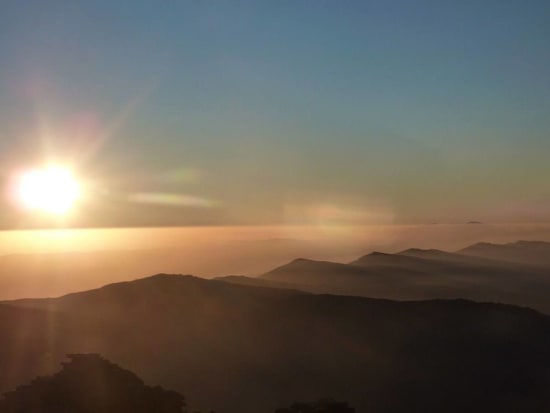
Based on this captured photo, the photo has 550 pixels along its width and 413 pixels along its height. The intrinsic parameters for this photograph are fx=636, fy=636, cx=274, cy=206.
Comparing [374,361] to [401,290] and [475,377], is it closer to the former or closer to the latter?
[475,377]

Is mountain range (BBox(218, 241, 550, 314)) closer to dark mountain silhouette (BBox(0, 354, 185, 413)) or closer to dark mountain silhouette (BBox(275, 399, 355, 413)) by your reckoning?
dark mountain silhouette (BBox(0, 354, 185, 413))

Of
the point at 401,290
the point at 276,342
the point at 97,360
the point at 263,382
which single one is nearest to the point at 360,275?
the point at 401,290

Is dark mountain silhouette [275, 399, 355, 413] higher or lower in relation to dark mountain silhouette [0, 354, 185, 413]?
lower

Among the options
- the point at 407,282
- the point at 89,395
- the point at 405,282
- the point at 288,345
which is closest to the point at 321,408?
the point at 89,395

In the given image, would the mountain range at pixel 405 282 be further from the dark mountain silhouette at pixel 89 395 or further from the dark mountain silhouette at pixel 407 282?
the dark mountain silhouette at pixel 89 395

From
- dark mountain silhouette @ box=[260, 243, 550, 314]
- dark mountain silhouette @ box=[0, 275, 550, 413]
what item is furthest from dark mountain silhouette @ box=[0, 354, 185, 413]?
dark mountain silhouette @ box=[260, 243, 550, 314]

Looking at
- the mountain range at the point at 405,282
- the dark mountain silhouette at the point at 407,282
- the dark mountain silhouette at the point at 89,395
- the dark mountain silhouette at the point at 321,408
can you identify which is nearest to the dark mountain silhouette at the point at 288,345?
the dark mountain silhouette at the point at 89,395

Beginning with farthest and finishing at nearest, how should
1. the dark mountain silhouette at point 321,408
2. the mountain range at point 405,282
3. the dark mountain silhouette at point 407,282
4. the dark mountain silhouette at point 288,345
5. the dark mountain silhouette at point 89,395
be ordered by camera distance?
the dark mountain silhouette at point 407,282, the mountain range at point 405,282, the dark mountain silhouette at point 288,345, the dark mountain silhouette at point 89,395, the dark mountain silhouette at point 321,408
